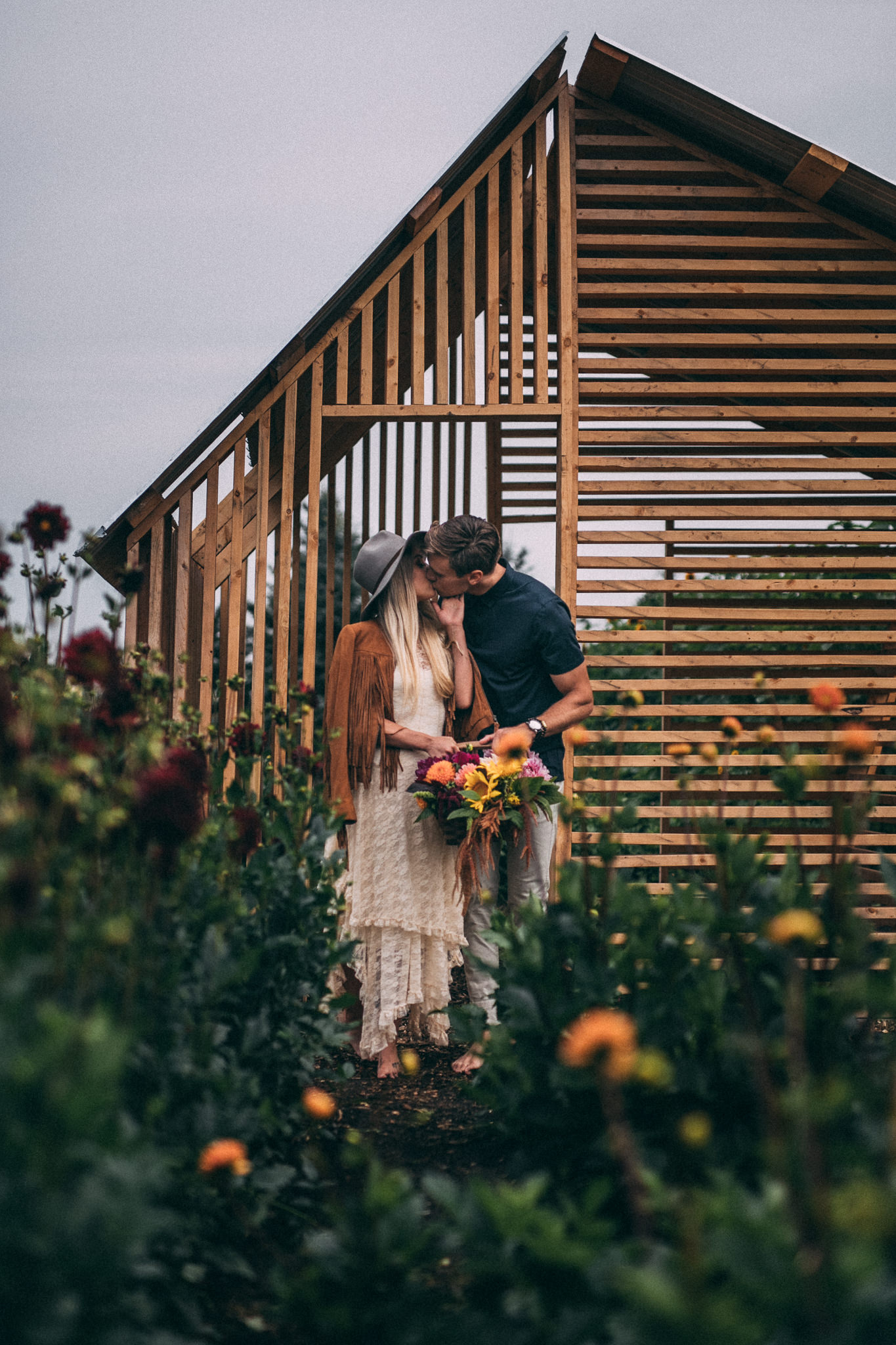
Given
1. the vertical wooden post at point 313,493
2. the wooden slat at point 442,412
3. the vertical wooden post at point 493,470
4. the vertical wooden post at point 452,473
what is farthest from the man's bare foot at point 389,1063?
the vertical wooden post at point 493,470

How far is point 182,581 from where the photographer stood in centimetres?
464

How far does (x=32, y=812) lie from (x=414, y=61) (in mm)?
5524

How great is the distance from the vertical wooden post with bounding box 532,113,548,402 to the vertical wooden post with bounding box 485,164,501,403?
220 millimetres

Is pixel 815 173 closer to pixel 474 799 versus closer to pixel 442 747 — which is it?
pixel 442 747

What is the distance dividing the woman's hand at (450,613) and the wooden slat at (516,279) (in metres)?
1.47

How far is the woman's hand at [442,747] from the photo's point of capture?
366 centimetres

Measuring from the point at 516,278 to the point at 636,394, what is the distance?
0.92m

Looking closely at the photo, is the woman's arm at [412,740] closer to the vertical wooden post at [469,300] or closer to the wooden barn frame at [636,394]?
the wooden barn frame at [636,394]

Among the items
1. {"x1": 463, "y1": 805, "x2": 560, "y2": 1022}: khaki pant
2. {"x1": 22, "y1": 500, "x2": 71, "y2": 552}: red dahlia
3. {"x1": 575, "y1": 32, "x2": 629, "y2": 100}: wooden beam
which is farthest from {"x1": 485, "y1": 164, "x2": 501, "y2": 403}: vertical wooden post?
{"x1": 22, "y1": 500, "x2": 71, "y2": 552}: red dahlia

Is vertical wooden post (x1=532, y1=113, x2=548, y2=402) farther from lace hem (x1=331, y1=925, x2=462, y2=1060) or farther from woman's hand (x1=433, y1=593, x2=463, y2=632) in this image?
lace hem (x1=331, y1=925, x2=462, y2=1060)

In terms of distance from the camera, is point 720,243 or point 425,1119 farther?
point 720,243

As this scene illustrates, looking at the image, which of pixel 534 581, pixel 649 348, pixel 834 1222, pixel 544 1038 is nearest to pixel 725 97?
pixel 649 348

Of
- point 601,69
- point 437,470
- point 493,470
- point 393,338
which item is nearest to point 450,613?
point 393,338

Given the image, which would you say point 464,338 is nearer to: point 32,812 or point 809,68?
point 32,812
